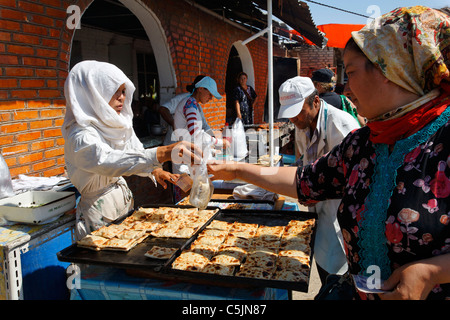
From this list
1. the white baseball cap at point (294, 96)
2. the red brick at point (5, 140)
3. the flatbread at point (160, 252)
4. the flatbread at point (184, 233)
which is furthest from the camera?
the red brick at point (5, 140)

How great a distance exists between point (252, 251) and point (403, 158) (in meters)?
1.16

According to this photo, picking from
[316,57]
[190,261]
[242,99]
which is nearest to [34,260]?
[190,261]

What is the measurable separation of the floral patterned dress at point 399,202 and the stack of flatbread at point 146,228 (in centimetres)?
120

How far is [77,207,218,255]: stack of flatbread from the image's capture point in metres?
2.04

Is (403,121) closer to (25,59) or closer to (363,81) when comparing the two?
(363,81)

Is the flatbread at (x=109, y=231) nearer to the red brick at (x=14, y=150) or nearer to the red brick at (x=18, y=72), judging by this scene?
the red brick at (x=14, y=150)

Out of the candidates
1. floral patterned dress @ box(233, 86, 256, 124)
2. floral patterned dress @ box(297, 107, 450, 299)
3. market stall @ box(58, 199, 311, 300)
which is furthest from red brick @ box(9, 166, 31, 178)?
floral patterned dress @ box(233, 86, 256, 124)

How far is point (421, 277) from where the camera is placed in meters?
1.14

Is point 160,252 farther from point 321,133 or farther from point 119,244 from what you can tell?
point 321,133

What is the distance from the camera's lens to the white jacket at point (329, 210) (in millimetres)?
2568

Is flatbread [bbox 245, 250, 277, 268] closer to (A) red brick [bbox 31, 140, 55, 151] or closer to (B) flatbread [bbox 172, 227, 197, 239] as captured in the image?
(B) flatbread [bbox 172, 227, 197, 239]

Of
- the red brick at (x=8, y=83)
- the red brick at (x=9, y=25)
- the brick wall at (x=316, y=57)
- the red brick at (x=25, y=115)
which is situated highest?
the brick wall at (x=316, y=57)

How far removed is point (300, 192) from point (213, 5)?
6.14 m

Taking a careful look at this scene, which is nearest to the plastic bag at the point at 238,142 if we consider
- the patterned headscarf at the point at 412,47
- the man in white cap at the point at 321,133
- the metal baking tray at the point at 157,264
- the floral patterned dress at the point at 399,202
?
the man in white cap at the point at 321,133
